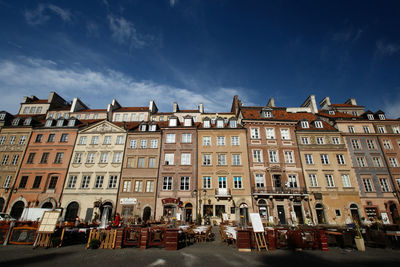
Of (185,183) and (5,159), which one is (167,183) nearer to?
(185,183)

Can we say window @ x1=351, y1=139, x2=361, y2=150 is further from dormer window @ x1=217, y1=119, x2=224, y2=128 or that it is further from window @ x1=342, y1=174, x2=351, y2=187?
dormer window @ x1=217, y1=119, x2=224, y2=128

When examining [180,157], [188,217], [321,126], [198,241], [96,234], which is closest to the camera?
[96,234]

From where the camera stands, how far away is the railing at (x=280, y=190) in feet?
83.7

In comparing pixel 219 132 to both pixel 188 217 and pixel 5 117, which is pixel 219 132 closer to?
pixel 188 217

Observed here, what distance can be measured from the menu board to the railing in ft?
69.6

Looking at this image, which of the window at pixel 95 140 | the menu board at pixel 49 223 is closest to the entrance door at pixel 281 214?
the menu board at pixel 49 223

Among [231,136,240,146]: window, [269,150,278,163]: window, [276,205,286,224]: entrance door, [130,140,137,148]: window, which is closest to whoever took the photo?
[276,205,286,224]: entrance door

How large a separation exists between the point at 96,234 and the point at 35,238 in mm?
4445

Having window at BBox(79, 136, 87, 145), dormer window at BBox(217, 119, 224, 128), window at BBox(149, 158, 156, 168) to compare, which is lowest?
window at BBox(149, 158, 156, 168)

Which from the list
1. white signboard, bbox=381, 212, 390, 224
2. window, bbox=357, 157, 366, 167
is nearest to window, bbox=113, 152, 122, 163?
window, bbox=357, 157, 366, 167

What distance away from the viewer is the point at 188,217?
25031 millimetres

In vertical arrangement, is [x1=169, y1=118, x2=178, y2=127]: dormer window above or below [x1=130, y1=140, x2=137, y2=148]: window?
above

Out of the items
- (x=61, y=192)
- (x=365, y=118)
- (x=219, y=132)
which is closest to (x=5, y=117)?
(x=61, y=192)

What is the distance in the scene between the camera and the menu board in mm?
12273
